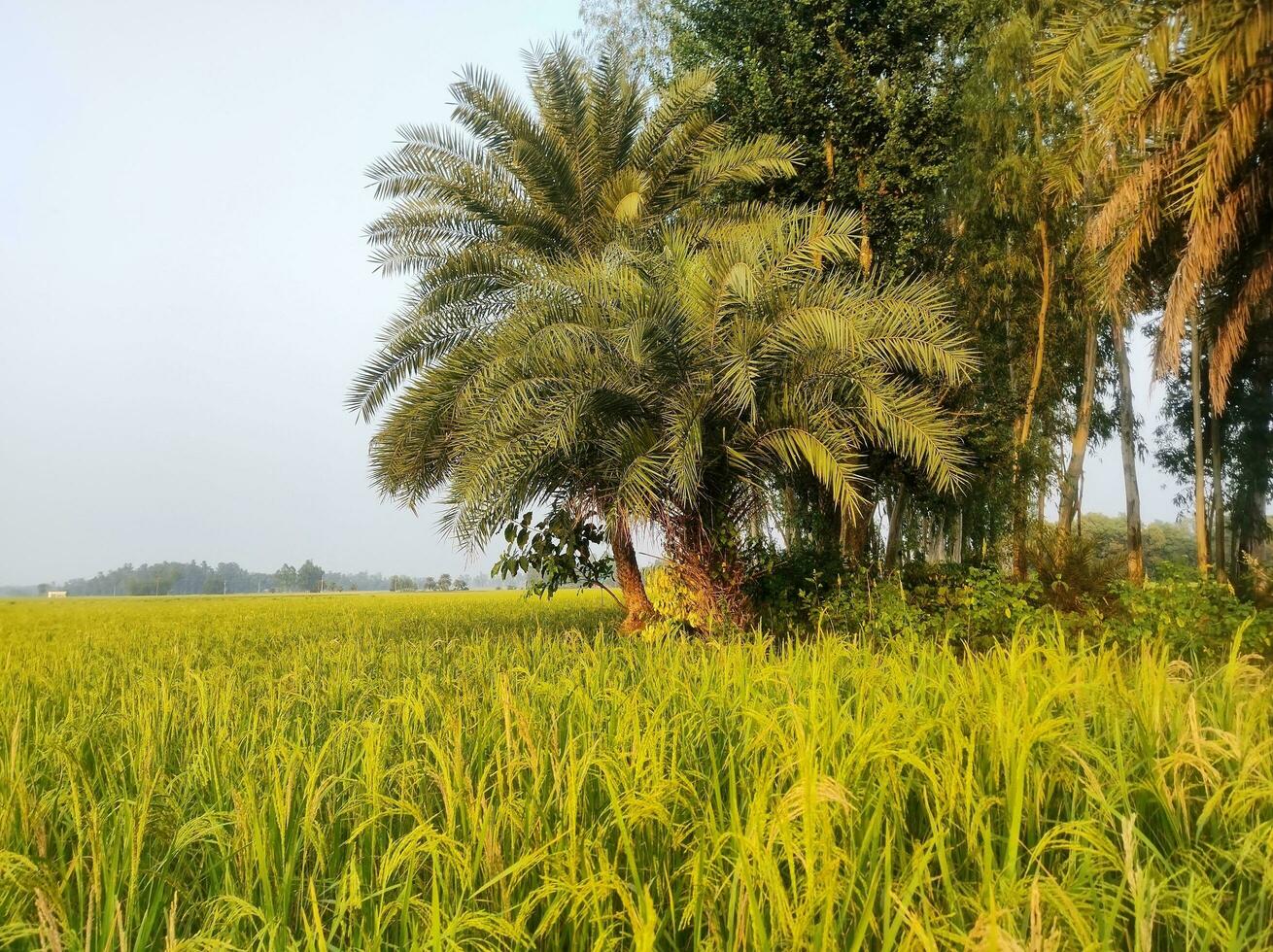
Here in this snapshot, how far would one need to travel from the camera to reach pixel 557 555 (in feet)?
30.0

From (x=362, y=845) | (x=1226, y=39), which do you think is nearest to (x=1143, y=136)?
(x=1226, y=39)

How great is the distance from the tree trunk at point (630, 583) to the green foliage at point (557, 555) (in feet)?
1.23

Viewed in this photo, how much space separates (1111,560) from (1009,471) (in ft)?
8.52

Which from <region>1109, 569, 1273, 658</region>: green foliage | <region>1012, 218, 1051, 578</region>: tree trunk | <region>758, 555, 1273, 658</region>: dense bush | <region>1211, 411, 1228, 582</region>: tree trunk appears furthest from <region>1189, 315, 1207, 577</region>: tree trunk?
<region>1109, 569, 1273, 658</region>: green foliage

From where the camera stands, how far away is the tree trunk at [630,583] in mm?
9586

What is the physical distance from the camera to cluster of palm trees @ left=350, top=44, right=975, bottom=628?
738cm

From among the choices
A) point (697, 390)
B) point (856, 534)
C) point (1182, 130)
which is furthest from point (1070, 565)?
point (697, 390)

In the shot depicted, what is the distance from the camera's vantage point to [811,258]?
8.20 m

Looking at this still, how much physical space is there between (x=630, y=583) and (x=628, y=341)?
12.2 ft

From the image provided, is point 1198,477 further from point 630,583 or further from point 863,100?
point 630,583

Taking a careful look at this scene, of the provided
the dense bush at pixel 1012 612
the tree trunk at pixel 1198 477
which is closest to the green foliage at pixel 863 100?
the dense bush at pixel 1012 612

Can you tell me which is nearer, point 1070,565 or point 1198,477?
point 1070,565

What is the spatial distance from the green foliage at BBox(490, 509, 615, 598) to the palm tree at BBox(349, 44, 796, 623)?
196 centimetres

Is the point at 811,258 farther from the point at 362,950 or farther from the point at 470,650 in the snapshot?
the point at 362,950
